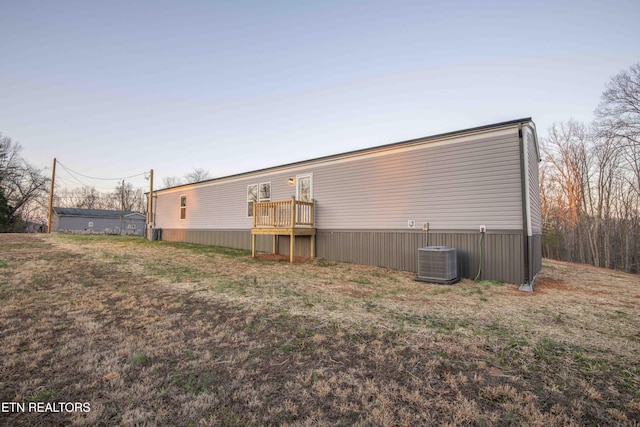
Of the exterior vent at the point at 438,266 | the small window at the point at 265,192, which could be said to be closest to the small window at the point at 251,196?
the small window at the point at 265,192

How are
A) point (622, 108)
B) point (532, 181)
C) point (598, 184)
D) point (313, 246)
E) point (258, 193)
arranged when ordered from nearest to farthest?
1. point (532, 181)
2. point (313, 246)
3. point (258, 193)
4. point (622, 108)
5. point (598, 184)

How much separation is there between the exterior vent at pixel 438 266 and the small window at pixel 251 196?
8.04m

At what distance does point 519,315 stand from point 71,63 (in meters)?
16.6

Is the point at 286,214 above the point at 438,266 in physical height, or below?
above

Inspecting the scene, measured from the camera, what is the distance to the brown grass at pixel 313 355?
2.06m

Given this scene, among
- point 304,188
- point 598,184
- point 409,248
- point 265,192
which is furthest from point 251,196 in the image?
point 598,184

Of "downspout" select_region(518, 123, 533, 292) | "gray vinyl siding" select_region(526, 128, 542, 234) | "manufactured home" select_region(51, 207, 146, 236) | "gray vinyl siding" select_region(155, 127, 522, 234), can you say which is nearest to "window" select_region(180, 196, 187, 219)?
"gray vinyl siding" select_region(155, 127, 522, 234)

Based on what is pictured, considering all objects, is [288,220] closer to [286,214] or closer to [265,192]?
[286,214]

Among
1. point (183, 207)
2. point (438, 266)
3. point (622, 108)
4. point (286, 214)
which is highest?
point (622, 108)

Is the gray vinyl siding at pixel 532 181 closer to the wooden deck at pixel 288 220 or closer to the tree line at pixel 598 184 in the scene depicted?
the wooden deck at pixel 288 220

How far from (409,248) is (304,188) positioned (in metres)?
4.76

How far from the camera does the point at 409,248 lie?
28.2ft

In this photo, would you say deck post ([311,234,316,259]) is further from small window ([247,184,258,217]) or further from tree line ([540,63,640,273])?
tree line ([540,63,640,273])

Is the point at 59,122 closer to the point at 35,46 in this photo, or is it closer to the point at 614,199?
the point at 35,46
